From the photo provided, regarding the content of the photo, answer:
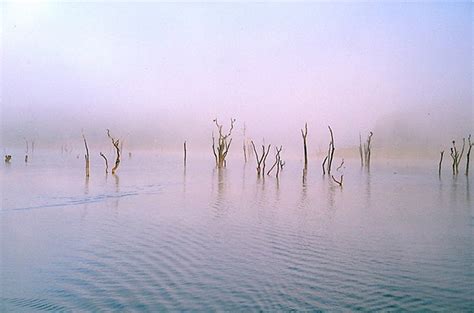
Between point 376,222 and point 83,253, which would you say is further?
point 376,222

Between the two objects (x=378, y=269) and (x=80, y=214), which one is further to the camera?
(x=80, y=214)

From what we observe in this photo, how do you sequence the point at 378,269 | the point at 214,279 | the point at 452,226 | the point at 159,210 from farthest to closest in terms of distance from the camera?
the point at 159,210 < the point at 452,226 < the point at 378,269 < the point at 214,279

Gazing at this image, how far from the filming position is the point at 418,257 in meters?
6.34

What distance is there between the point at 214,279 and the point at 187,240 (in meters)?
2.33

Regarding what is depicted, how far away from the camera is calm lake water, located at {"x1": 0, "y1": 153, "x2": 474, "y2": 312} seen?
446 centimetres

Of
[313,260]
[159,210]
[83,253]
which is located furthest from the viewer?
[159,210]

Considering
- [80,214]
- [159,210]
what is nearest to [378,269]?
[159,210]

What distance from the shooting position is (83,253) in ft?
21.1

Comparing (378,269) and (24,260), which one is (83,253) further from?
(378,269)

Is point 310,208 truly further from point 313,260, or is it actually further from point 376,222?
point 313,260

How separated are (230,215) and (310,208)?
289cm

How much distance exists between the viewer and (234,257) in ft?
20.4

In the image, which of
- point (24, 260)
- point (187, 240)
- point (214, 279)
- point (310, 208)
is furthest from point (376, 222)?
point (24, 260)

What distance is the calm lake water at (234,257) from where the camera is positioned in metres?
4.46
